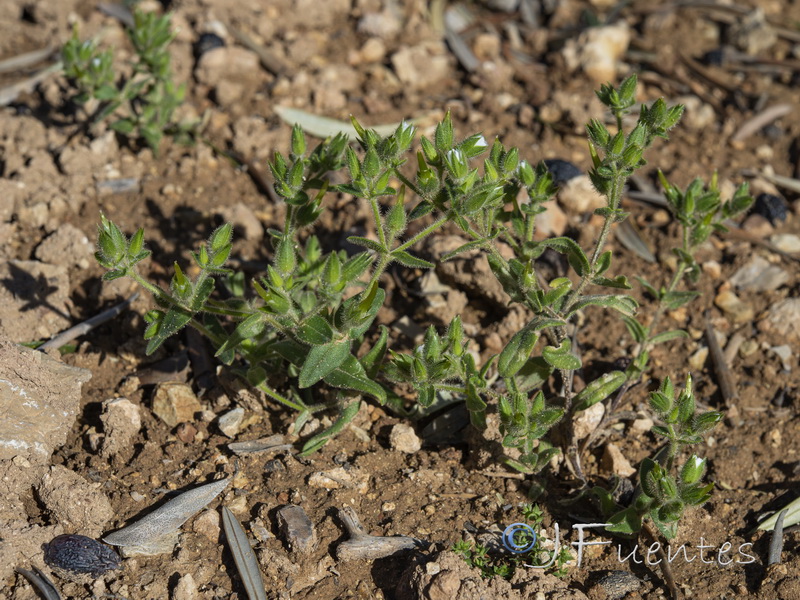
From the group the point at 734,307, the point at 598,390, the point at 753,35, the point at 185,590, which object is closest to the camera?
the point at 185,590

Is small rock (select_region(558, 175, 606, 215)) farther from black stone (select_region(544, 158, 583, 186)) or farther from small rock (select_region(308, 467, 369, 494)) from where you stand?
small rock (select_region(308, 467, 369, 494))

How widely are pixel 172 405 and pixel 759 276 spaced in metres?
3.56

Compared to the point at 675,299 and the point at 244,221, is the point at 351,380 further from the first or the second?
the point at 675,299

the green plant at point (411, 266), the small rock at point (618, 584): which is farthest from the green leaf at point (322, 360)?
the small rock at point (618, 584)

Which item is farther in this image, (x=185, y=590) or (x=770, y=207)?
(x=770, y=207)

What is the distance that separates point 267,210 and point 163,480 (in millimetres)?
2129

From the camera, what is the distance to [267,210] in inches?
218

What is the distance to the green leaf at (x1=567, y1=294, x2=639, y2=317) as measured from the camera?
3.93 meters

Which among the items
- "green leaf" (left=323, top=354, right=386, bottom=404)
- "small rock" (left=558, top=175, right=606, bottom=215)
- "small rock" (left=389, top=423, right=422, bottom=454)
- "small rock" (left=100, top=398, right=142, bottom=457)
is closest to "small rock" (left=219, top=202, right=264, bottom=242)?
"small rock" (left=100, top=398, right=142, bottom=457)

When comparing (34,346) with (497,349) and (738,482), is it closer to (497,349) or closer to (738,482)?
(497,349)

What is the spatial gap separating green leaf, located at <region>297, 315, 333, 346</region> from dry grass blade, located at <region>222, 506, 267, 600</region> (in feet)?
2.83

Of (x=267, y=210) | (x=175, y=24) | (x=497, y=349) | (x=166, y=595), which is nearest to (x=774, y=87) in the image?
(x=497, y=349)

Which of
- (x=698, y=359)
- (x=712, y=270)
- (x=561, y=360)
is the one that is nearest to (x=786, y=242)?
(x=712, y=270)

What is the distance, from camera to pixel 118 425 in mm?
4109
